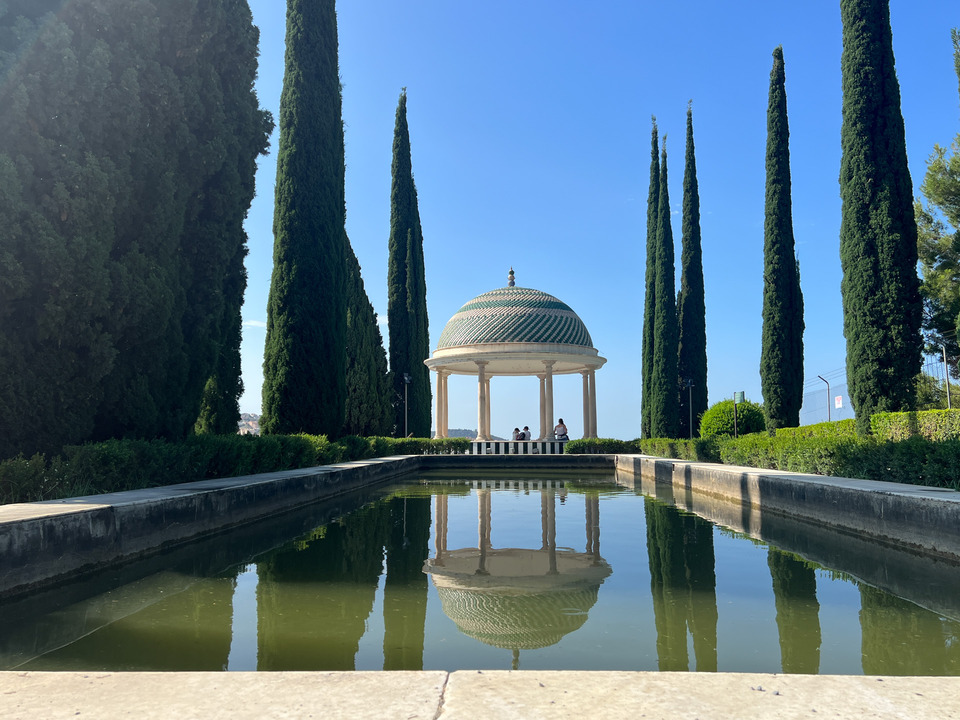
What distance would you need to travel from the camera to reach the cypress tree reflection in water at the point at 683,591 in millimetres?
3311

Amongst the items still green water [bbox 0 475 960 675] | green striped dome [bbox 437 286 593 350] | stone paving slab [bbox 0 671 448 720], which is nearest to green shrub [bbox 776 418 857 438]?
still green water [bbox 0 475 960 675]

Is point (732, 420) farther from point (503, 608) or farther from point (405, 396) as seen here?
point (503, 608)

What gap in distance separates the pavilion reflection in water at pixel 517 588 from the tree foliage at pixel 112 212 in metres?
4.59

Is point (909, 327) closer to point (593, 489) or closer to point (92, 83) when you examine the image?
point (593, 489)

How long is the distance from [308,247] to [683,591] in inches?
518

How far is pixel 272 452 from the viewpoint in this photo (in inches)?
462

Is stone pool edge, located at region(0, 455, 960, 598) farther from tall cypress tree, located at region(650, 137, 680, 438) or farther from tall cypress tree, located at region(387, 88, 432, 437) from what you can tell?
tall cypress tree, located at region(387, 88, 432, 437)

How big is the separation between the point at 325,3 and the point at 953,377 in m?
26.6

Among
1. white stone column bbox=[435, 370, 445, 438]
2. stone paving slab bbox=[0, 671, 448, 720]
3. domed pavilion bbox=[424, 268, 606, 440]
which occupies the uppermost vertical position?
domed pavilion bbox=[424, 268, 606, 440]

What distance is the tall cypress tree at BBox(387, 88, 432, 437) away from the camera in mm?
29141

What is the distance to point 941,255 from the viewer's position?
27.2 metres

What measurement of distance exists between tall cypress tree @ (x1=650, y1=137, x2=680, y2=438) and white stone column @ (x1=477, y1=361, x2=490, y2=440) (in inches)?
344

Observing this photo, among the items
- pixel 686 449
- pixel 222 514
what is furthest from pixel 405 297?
pixel 222 514

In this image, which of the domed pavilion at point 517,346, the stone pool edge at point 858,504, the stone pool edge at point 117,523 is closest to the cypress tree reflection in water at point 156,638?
the stone pool edge at point 117,523
